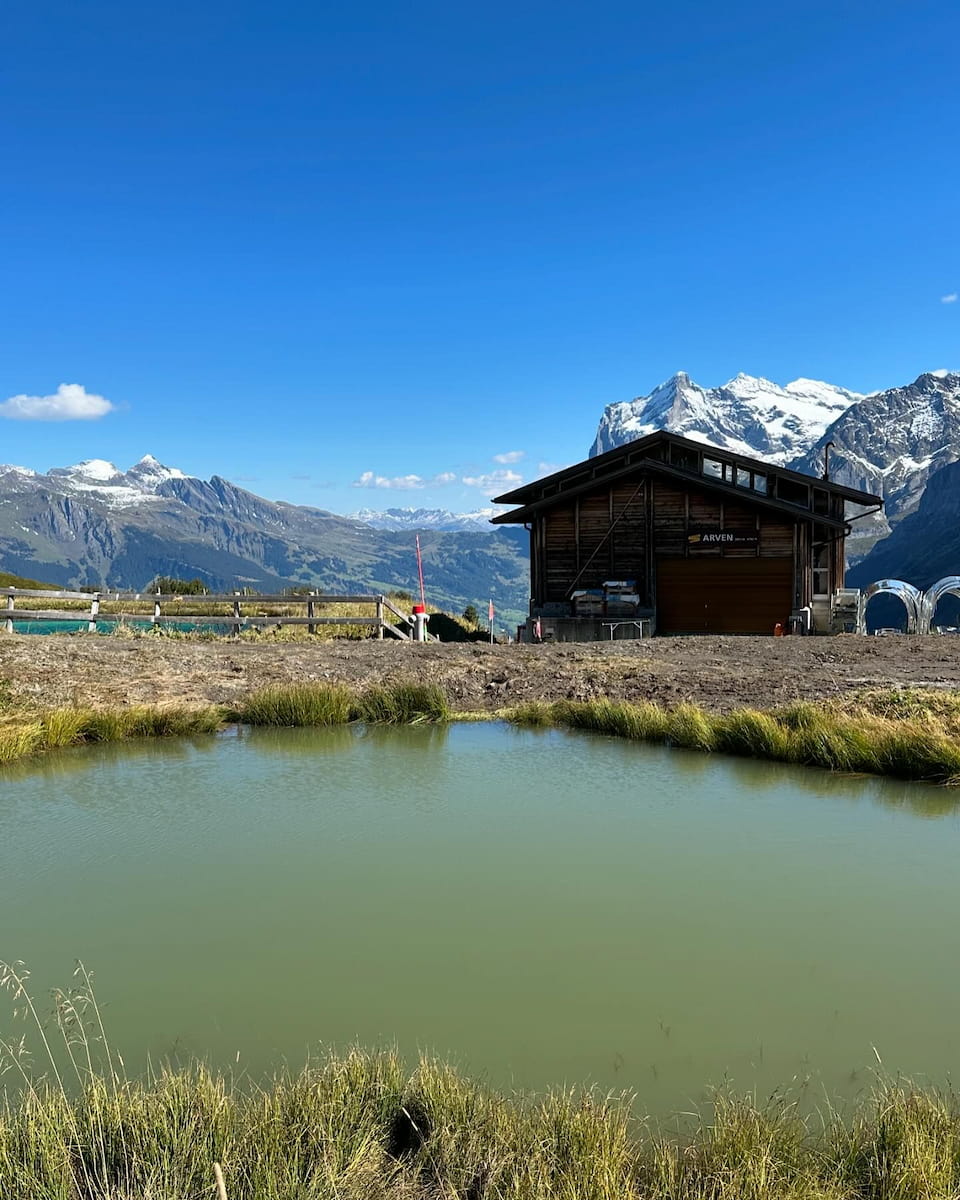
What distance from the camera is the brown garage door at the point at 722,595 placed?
3142 centimetres

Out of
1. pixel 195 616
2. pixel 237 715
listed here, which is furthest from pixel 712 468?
pixel 237 715

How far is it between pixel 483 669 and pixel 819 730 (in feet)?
26.9

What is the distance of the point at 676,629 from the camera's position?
32.1 meters

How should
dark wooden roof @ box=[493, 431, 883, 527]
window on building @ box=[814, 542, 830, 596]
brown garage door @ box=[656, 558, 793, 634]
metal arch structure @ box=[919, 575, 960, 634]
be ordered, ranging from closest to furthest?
dark wooden roof @ box=[493, 431, 883, 527], brown garage door @ box=[656, 558, 793, 634], window on building @ box=[814, 542, 830, 596], metal arch structure @ box=[919, 575, 960, 634]

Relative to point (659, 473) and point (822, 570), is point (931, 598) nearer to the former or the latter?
point (822, 570)

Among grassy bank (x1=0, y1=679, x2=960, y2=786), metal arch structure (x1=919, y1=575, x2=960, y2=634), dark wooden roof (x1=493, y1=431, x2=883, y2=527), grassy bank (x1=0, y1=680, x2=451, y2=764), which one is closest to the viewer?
grassy bank (x1=0, y1=679, x2=960, y2=786)

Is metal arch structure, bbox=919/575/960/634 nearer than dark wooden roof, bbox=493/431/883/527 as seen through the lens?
No

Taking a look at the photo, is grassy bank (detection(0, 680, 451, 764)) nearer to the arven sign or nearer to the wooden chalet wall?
the wooden chalet wall

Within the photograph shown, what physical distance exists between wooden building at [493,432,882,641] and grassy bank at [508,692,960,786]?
1459cm

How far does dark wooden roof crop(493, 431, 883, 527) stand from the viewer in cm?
3070

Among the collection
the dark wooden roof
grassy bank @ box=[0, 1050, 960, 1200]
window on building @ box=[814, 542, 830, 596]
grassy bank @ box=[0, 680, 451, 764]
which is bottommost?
grassy bank @ box=[0, 1050, 960, 1200]

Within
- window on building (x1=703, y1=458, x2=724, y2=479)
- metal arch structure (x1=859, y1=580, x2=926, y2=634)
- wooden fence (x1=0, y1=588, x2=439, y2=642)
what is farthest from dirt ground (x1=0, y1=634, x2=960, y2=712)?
metal arch structure (x1=859, y1=580, x2=926, y2=634)

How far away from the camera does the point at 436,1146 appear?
4.01 metres

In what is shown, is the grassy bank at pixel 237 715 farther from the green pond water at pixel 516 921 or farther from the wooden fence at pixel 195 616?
the wooden fence at pixel 195 616
